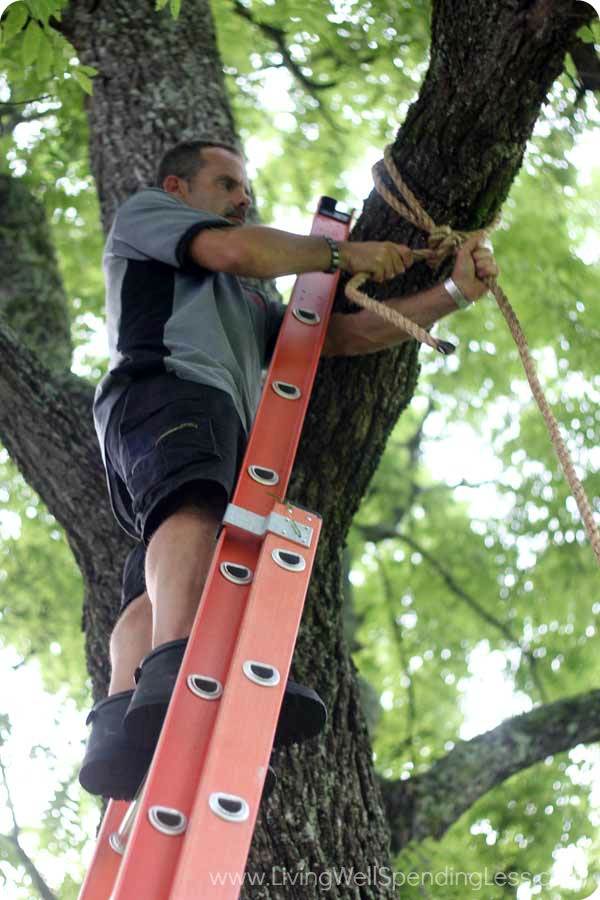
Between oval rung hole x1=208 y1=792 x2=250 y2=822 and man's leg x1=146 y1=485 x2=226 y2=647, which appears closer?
oval rung hole x1=208 y1=792 x2=250 y2=822

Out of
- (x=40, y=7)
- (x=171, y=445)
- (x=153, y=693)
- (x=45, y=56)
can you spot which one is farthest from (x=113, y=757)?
(x=45, y=56)

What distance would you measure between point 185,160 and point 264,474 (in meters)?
1.28

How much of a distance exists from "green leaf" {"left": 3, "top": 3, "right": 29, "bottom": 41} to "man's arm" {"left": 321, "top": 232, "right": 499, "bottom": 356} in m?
1.23

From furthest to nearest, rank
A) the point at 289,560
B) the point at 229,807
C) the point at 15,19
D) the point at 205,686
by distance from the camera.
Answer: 1. the point at 15,19
2. the point at 289,560
3. the point at 205,686
4. the point at 229,807

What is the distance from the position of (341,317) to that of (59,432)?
94cm

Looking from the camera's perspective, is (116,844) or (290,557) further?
(116,844)

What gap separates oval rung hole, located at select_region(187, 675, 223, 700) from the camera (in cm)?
221

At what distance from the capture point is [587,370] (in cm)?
692

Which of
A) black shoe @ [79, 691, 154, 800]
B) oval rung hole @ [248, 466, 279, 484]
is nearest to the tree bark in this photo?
oval rung hole @ [248, 466, 279, 484]

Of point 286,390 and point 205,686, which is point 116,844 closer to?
point 205,686

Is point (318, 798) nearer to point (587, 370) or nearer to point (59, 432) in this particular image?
point (59, 432)

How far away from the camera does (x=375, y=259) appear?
305cm

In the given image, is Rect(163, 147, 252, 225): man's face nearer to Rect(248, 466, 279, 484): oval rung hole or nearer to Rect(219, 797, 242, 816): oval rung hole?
Rect(248, 466, 279, 484): oval rung hole

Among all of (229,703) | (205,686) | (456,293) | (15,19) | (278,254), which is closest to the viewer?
(229,703)
